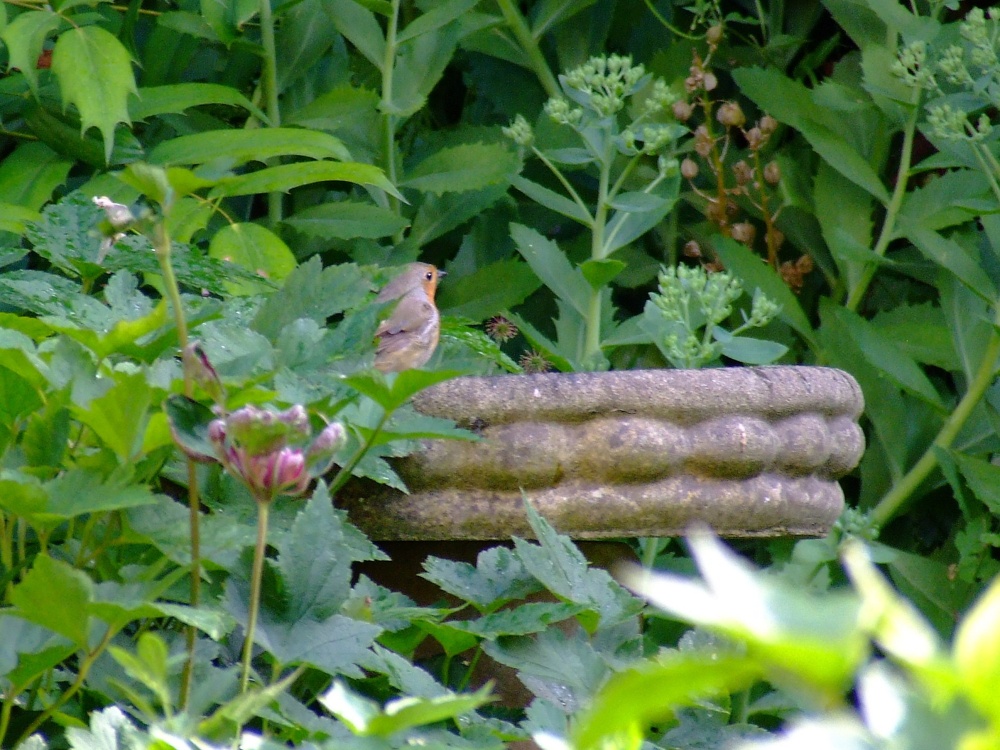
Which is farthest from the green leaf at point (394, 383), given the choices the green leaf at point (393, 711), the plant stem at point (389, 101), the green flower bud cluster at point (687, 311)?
the plant stem at point (389, 101)

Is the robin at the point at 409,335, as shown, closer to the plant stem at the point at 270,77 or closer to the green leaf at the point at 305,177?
the green leaf at the point at 305,177

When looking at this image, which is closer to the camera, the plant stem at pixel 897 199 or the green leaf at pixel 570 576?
the green leaf at pixel 570 576

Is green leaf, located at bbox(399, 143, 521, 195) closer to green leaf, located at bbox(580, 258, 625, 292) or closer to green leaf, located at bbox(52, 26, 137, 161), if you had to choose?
green leaf, located at bbox(580, 258, 625, 292)

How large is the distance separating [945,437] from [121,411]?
5.74 feet

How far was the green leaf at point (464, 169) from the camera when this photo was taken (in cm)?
188

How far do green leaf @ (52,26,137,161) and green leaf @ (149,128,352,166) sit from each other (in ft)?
0.29

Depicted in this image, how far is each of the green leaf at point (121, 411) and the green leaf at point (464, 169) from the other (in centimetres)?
131

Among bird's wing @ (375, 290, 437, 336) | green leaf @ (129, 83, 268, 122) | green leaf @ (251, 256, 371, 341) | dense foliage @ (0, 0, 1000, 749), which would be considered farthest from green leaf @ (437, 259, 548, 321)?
green leaf @ (251, 256, 371, 341)

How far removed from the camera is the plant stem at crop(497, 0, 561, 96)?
85.1 inches

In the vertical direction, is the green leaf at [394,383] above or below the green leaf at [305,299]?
above

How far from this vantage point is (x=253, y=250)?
63.5 inches

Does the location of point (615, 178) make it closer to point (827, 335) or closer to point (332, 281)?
point (827, 335)

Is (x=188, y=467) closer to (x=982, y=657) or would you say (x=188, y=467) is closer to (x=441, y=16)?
(x=982, y=657)

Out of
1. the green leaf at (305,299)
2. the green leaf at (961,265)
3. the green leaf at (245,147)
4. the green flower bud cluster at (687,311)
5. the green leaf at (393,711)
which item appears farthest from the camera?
the green leaf at (961,265)
